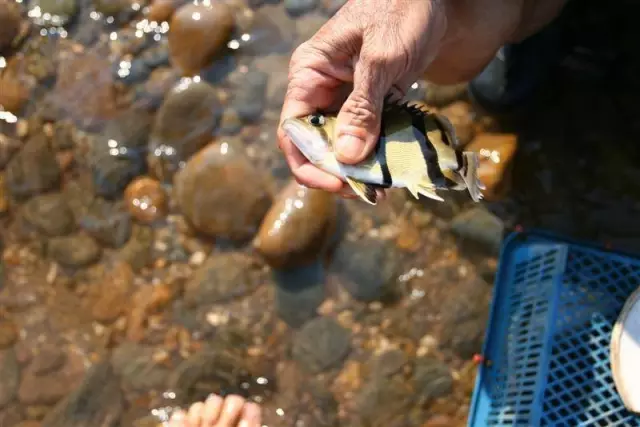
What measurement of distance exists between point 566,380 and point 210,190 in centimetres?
250

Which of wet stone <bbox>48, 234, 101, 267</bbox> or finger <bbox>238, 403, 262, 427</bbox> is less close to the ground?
wet stone <bbox>48, 234, 101, 267</bbox>

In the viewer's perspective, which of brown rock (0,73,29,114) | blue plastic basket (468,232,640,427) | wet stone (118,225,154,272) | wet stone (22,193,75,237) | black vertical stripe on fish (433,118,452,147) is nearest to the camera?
black vertical stripe on fish (433,118,452,147)

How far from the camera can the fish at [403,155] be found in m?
2.50

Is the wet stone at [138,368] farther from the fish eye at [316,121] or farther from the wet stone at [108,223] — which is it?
the fish eye at [316,121]

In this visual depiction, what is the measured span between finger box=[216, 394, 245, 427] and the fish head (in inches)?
69.1

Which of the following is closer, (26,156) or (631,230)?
(631,230)

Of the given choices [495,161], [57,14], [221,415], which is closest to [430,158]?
[495,161]

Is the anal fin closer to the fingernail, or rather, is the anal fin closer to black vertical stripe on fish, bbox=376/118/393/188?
black vertical stripe on fish, bbox=376/118/393/188

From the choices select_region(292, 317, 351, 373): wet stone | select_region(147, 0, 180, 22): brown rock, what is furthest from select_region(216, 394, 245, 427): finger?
select_region(147, 0, 180, 22): brown rock

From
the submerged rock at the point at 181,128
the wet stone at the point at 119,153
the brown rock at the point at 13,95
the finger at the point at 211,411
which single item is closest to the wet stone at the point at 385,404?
the finger at the point at 211,411

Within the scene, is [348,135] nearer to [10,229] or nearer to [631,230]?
[631,230]

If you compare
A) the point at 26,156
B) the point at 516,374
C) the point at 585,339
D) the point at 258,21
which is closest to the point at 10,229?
the point at 26,156

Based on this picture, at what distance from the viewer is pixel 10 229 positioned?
4.72m

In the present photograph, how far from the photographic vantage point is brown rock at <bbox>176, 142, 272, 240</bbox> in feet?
14.2
